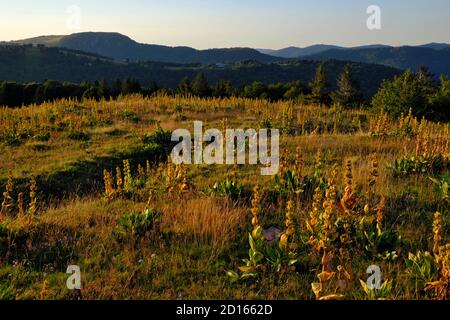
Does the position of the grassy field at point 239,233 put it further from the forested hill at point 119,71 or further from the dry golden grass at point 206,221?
the forested hill at point 119,71

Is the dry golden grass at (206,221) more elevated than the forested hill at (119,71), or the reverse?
the forested hill at (119,71)

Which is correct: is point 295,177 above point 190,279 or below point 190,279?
above

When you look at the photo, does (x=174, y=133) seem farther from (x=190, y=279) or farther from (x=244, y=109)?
(x=190, y=279)

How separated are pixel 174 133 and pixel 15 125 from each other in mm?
6347

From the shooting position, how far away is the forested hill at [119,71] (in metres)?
151

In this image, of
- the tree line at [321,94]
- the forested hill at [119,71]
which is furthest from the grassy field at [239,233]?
the forested hill at [119,71]

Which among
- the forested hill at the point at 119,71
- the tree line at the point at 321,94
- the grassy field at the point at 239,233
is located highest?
the forested hill at the point at 119,71

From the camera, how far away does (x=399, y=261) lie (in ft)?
16.9

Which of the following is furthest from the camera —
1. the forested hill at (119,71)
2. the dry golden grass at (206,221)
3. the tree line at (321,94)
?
the forested hill at (119,71)

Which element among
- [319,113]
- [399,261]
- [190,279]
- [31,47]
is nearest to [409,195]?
[399,261]

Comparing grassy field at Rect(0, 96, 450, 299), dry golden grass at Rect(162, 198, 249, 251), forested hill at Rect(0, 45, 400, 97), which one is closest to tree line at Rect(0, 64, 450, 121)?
grassy field at Rect(0, 96, 450, 299)

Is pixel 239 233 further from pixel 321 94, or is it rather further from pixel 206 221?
pixel 321 94
